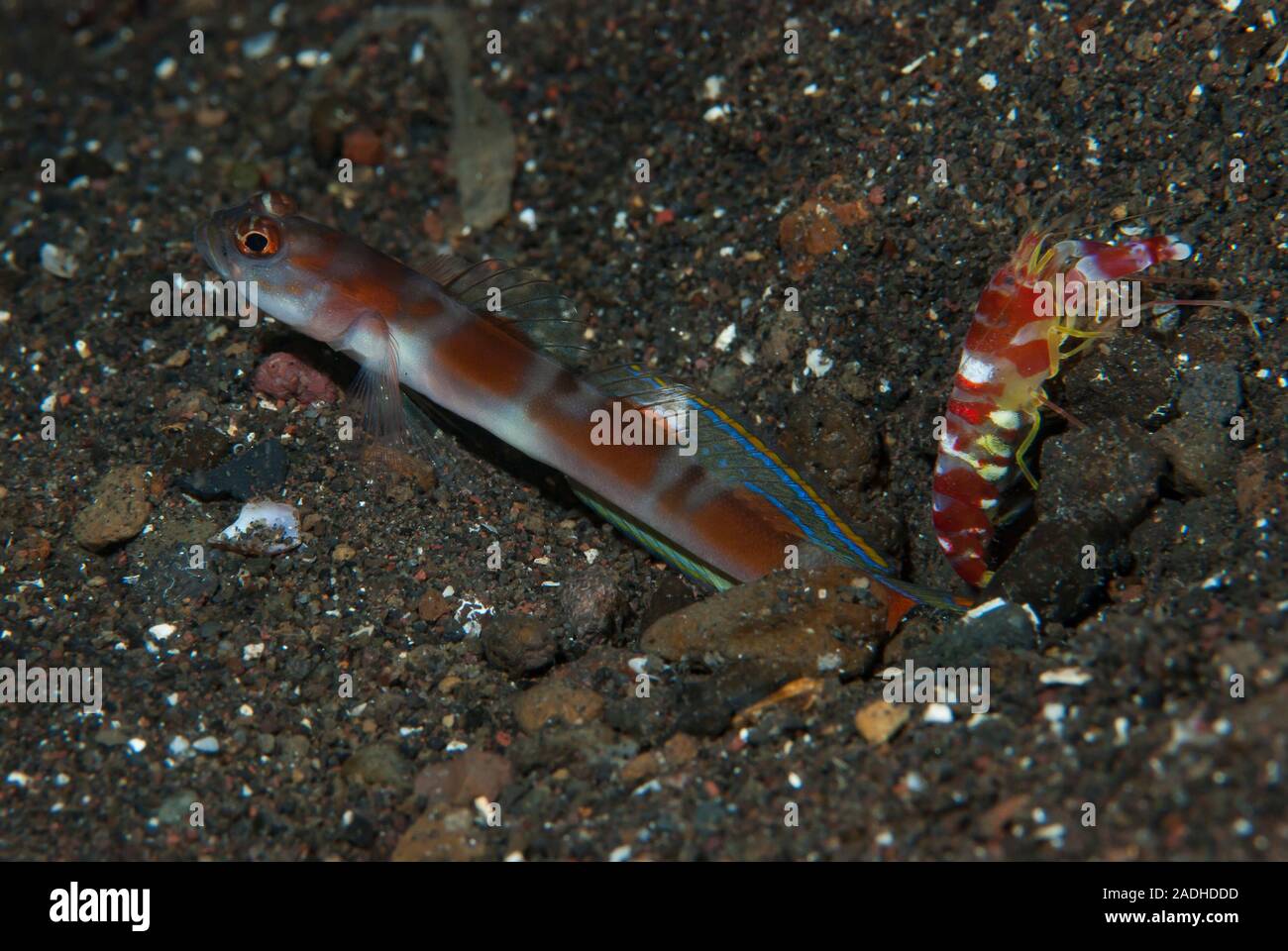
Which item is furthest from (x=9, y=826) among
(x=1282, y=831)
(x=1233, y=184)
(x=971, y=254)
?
(x=1233, y=184)

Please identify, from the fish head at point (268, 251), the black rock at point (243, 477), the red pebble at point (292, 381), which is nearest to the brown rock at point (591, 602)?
the black rock at point (243, 477)

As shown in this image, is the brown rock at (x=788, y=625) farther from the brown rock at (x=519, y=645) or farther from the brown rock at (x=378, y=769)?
the brown rock at (x=378, y=769)

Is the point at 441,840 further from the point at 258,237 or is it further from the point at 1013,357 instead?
the point at 1013,357

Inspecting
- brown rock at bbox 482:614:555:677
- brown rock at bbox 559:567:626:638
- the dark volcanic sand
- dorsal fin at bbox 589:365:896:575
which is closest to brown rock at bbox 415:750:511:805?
the dark volcanic sand

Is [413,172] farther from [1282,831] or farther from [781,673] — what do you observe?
[1282,831]

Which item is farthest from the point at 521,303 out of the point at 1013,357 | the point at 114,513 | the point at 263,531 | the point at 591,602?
the point at 1013,357

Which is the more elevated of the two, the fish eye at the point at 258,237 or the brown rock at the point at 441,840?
the fish eye at the point at 258,237
